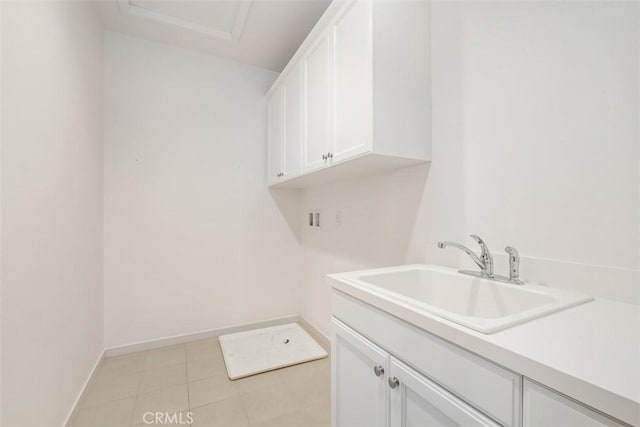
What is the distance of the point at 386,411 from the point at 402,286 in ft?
1.70

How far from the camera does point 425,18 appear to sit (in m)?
1.47

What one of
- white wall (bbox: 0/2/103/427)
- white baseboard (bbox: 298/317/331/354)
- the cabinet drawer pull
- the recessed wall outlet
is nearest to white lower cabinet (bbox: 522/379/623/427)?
the cabinet drawer pull

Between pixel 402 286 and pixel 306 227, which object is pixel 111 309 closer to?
pixel 306 227

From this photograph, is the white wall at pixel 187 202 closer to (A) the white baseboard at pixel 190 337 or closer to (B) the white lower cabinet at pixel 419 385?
(A) the white baseboard at pixel 190 337

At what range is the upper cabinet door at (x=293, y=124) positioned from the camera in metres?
2.00

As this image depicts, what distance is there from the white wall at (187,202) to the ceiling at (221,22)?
150 millimetres

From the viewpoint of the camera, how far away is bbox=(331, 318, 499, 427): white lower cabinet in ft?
2.37

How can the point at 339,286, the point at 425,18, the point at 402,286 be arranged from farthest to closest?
the point at 425,18 < the point at 402,286 < the point at 339,286

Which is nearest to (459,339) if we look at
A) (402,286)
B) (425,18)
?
(402,286)

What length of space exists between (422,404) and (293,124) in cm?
185

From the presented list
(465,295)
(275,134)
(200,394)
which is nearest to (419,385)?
(465,295)

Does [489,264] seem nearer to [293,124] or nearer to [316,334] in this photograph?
[293,124]

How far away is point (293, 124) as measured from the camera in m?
2.12

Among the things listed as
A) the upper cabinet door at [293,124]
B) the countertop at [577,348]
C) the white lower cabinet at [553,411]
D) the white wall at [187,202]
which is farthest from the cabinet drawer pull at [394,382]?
the white wall at [187,202]
